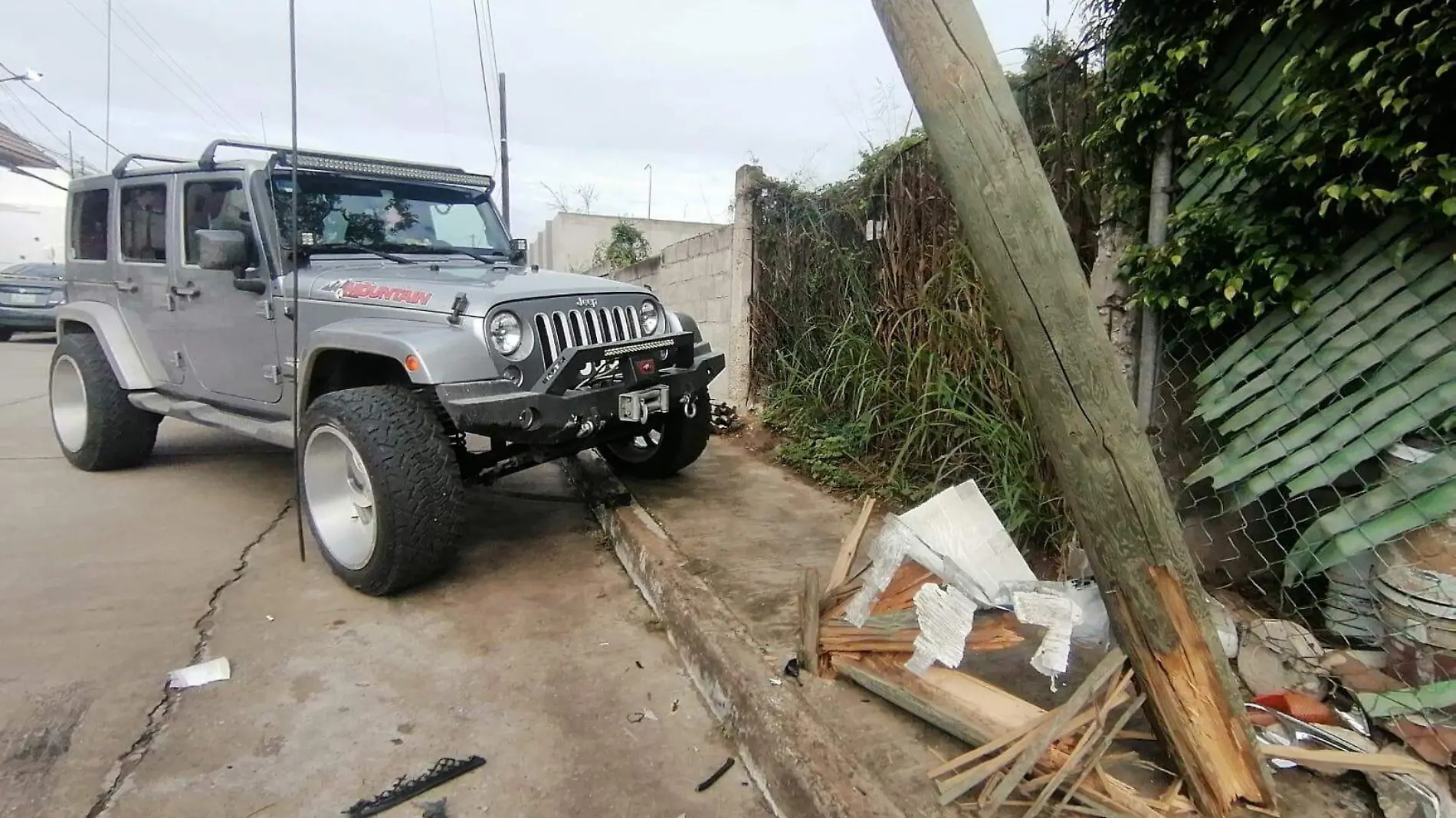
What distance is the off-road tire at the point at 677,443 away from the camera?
184 inches

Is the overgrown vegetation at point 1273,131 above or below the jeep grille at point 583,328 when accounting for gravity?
above

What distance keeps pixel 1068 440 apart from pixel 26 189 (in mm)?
39882

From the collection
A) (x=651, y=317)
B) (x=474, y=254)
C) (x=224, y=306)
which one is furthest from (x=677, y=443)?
(x=224, y=306)

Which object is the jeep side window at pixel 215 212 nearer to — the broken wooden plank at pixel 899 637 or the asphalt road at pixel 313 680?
the asphalt road at pixel 313 680

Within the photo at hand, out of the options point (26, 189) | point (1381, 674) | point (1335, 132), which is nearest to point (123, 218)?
point (1335, 132)

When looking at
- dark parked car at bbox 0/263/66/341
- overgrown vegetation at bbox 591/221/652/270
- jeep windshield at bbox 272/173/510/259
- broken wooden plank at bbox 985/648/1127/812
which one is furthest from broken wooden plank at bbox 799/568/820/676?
dark parked car at bbox 0/263/66/341

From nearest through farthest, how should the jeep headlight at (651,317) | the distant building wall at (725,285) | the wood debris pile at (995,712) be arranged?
the wood debris pile at (995,712)
the jeep headlight at (651,317)
the distant building wall at (725,285)

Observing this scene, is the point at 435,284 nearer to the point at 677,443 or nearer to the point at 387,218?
the point at 387,218

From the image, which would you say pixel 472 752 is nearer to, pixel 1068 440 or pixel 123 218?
pixel 1068 440

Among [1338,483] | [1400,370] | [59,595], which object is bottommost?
[59,595]

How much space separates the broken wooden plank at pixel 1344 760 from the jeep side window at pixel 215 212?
4612 mm

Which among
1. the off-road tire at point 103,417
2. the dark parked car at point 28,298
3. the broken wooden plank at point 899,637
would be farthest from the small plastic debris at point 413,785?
the dark parked car at point 28,298

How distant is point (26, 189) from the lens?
30.0 metres

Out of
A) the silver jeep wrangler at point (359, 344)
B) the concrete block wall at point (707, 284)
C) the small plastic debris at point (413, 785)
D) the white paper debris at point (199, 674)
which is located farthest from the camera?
the concrete block wall at point (707, 284)
